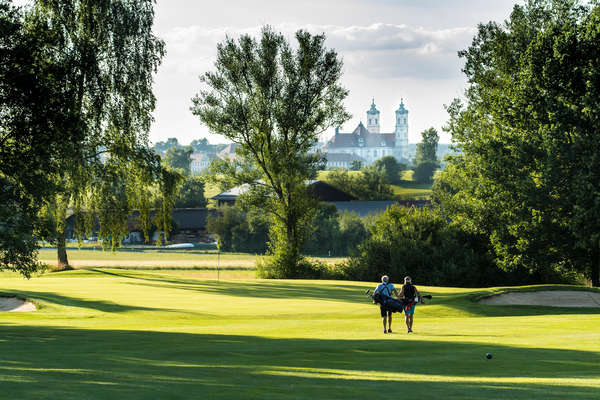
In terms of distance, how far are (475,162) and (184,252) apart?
58.2 metres

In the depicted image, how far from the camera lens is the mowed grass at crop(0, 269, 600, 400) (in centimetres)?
1161

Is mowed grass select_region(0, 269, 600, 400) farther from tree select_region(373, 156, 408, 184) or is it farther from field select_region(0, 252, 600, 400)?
tree select_region(373, 156, 408, 184)

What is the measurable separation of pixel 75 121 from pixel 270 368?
14072 mm

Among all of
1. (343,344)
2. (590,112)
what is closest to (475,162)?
(590,112)

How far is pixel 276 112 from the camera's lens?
52.6m

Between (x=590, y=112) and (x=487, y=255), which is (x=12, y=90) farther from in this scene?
(x=487, y=255)

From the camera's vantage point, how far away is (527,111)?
136 ft

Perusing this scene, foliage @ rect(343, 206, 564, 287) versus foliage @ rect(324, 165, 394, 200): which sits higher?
foliage @ rect(324, 165, 394, 200)

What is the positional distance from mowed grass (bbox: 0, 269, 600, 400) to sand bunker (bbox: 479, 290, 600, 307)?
3.60ft

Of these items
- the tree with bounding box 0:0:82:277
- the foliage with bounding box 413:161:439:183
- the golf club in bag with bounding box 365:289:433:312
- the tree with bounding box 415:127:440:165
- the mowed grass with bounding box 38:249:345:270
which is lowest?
the mowed grass with bounding box 38:249:345:270

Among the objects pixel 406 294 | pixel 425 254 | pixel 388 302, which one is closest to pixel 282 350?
pixel 388 302

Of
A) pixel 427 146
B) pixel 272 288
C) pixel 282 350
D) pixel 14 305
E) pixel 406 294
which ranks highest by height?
pixel 427 146

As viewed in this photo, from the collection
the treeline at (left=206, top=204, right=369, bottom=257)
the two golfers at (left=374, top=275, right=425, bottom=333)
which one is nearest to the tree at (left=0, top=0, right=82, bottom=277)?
the two golfers at (left=374, top=275, right=425, bottom=333)

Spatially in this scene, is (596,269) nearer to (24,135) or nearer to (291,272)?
(291,272)
